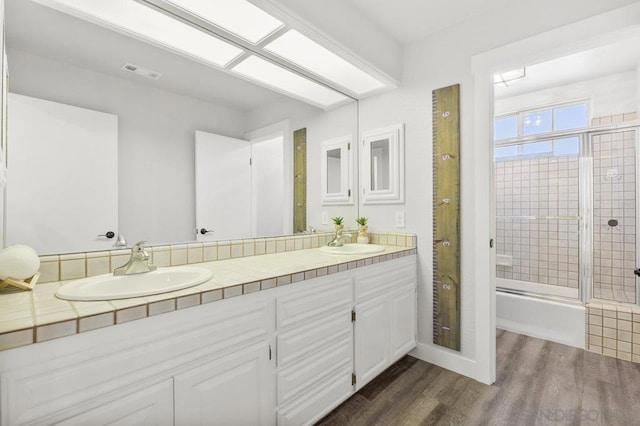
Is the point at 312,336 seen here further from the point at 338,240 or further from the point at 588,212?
the point at 588,212

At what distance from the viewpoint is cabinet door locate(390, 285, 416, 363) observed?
192 cm

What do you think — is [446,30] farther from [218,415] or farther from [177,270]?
[218,415]

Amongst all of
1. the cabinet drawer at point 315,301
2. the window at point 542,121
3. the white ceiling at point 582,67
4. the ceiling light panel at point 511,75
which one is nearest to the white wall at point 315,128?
the cabinet drawer at point 315,301

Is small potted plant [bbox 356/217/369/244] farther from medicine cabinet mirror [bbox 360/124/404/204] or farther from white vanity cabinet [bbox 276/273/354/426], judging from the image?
white vanity cabinet [bbox 276/273/354/426]

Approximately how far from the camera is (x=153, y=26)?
4.52ft

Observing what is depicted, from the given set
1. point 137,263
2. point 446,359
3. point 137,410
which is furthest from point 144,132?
point 446,359

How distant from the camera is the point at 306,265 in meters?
1.47

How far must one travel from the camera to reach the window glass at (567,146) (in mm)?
2918

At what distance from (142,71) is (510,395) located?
2.68 m

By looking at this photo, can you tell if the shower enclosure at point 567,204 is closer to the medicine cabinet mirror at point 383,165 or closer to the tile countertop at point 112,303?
the medicine cabinet mirror at point 383,165

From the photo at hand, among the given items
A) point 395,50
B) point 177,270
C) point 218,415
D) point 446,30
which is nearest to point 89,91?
point 177,270

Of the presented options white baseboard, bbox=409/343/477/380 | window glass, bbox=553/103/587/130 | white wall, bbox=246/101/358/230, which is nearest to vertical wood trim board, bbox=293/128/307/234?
white wall, bbox=246/101/358/230

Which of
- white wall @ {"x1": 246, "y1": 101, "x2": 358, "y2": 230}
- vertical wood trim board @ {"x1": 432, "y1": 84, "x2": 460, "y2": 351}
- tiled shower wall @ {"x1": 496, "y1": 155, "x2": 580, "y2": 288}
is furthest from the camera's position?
tiled shower wall @ {"x1": 496, "y1": 155, "x2": 580, "y2": 288}

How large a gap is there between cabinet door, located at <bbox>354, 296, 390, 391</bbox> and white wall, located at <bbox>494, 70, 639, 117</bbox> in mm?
3100
